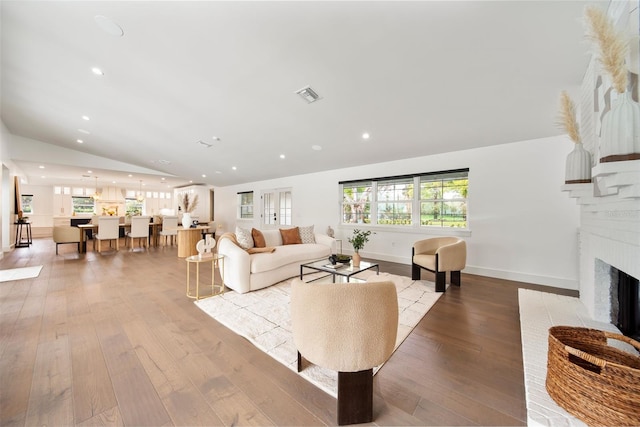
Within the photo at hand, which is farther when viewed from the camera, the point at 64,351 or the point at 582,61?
the point at 582,61

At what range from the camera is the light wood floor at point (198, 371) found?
1325 mm

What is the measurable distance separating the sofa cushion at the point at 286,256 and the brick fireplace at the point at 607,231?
3.36 meters

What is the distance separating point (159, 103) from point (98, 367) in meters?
3.79

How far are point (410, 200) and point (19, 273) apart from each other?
7629 mm

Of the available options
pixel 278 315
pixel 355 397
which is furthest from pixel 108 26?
pixel 355 397

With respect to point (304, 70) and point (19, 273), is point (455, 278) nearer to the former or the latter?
point (304, 70)

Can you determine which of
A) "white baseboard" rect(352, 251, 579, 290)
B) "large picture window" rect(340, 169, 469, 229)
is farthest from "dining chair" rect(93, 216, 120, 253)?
"white baseboard" rect(352, 251, 579, 290)

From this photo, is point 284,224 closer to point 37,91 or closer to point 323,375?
point 37,91

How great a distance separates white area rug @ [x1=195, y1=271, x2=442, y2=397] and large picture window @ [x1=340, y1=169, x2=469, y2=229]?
1.64 meters

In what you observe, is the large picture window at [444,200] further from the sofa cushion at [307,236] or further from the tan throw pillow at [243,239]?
the tan throw pillow at [243,239]

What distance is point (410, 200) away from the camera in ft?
16.7

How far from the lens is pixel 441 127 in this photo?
3613 mm

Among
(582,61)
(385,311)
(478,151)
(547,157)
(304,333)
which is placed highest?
(582,61)

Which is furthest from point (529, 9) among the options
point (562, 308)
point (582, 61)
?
point (562, 308)
